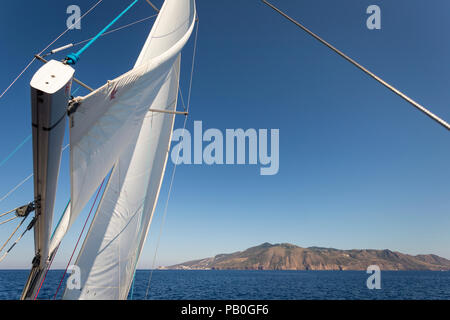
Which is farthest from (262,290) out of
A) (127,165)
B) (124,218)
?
(127,165)

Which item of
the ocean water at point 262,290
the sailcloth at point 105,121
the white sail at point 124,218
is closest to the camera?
the sailcloth at point 105,121

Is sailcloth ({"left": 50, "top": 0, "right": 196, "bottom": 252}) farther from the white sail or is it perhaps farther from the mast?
the white sail

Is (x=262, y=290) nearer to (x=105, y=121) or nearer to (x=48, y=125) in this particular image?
(x=105, y=121)

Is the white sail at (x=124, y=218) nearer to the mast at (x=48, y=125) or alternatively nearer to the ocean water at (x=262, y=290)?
the mast at (x=48, y=125)

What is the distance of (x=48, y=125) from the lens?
2701mm

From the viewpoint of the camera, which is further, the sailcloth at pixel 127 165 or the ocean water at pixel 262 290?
the ocean water at pixel 262 290

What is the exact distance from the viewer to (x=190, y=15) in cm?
1070

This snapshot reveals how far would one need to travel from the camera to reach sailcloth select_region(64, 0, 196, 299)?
13.6 feet

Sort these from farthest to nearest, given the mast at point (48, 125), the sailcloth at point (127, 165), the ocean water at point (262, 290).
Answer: the ocean water at point (262, 290)
the sailcloth at point (127, 165)
the mast at point (48, 125)

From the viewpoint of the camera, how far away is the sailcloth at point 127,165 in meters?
4.14

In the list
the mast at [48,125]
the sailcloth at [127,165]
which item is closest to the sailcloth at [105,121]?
the sailcloth at [127,165]

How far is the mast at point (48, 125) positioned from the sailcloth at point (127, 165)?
1.42 ft

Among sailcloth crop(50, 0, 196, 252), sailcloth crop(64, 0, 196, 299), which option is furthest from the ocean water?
sailcloth crop(50, 0, 196, 252)
